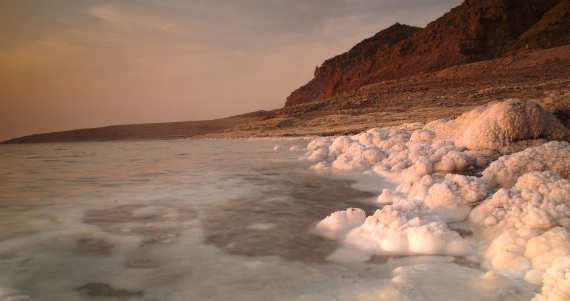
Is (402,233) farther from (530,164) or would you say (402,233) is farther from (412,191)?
(530,164)

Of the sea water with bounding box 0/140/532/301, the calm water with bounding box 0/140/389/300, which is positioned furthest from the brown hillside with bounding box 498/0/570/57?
the sea water with bounding box 0/140/532/301

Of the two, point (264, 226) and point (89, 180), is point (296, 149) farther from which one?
point (264, 226)

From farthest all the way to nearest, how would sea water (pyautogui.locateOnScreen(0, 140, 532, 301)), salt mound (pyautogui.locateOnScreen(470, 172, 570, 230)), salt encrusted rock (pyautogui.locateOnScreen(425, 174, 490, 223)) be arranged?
salt encrusted rock (pyautogui.locateOnScreen(425, 174, 490, 223)), salt mound (pyautogui.locateOnScreen(470, 172, 570, 230)), sea water (pyautogui.locateOnScreen(0, 140, 532, 301))

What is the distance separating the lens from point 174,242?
1.93 metres

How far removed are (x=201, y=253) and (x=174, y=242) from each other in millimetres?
249

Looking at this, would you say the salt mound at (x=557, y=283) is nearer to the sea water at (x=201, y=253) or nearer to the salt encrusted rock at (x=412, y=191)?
the sea water at (x=201, y=253)

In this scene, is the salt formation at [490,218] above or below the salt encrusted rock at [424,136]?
below

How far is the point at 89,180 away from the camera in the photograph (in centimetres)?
450

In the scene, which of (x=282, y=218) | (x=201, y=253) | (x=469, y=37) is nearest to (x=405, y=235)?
(x=282, y=218)

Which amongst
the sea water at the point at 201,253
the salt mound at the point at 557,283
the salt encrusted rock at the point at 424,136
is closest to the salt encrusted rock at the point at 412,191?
the sea water at the point at 201,253

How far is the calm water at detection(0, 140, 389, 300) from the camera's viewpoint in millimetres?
1422

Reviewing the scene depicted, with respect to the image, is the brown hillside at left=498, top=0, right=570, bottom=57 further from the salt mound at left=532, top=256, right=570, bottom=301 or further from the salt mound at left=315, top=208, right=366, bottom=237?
the salt mound at left=532, top=256, right=570, bottom=301

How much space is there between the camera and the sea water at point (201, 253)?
53.9 inches

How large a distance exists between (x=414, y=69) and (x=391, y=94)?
1611 centimetres
